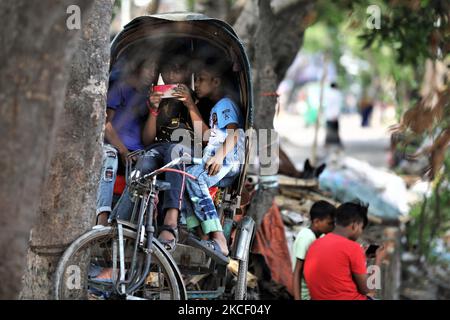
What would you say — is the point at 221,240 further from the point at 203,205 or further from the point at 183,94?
the point at 183,94

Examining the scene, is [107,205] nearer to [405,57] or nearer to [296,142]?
[405,57]

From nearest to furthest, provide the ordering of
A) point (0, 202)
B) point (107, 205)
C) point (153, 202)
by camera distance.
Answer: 1. point (0, 202)
2. point (153, 202)
3. point (107, 205)

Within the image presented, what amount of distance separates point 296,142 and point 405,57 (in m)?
14.6

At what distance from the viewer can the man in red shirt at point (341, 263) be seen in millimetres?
7680

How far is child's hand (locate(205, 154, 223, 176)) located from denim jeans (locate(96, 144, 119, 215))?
719 millimetres

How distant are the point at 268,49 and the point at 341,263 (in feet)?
11.0

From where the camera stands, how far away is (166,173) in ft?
22.1

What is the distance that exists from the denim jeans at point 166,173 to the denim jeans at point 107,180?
10 cm

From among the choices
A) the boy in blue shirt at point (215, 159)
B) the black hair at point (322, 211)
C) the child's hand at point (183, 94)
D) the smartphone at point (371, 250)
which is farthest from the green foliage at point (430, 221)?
the child's hand at point (183, 94)

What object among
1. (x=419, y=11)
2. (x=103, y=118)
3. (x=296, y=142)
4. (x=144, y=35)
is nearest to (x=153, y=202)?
(x=103, y=118)
